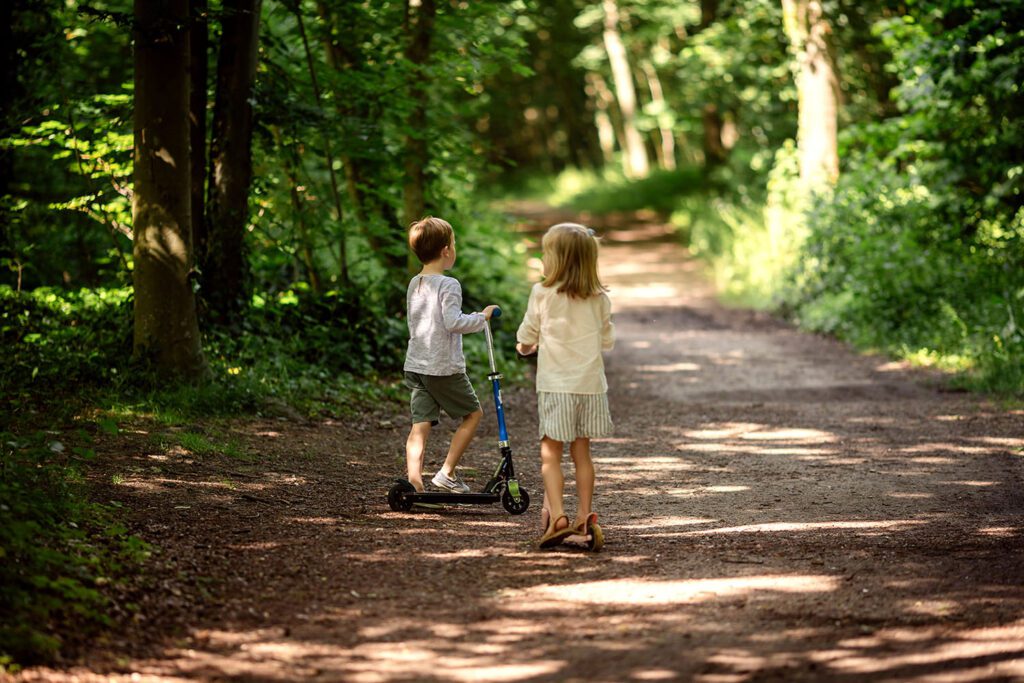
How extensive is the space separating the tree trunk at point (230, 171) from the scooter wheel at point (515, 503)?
5.17m

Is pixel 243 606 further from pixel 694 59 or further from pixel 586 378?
pixel 694 59

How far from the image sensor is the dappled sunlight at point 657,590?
16.5 feet

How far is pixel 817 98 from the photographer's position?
20.1 meters

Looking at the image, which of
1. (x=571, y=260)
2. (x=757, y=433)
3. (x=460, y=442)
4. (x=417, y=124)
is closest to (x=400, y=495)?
(x=460, y=442)

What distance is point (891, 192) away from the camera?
653 inches

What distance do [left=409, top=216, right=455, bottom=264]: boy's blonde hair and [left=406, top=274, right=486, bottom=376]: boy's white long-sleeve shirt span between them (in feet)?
Result: 0.51

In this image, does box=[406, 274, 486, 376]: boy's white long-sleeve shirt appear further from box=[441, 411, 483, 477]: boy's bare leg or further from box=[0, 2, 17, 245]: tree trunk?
box=[0, 2, 17, 245]: tree trunk

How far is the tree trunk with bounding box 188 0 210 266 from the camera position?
35.0 ft

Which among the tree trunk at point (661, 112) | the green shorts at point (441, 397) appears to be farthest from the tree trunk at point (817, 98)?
the tree trunk at point (661, 112)

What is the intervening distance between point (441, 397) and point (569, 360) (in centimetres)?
124

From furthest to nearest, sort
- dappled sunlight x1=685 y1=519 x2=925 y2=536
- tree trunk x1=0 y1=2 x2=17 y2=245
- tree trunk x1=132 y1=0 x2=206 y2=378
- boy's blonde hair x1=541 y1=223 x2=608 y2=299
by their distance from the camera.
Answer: tree trunk x1=0 y1=2 x2=17 y2=245 < tree trunk x1=132 y1=0 x2=206 y2=378 < dappled sunlight x1=685 y1=519 x2=925 y2=536 < boy's blonde hair x1=541 y1=223 x2=608 y2=299

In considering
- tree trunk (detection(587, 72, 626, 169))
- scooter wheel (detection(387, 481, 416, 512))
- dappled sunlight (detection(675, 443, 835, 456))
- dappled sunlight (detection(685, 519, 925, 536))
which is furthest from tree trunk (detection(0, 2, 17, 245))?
tree trunk (detection(587, 72, 626, 169))

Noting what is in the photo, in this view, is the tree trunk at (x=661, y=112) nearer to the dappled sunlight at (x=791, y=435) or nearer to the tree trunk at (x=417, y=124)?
the tree trunk at (x=417, y=124)

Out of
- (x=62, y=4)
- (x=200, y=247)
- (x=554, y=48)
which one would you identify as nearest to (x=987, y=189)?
(x=200, y=247)
